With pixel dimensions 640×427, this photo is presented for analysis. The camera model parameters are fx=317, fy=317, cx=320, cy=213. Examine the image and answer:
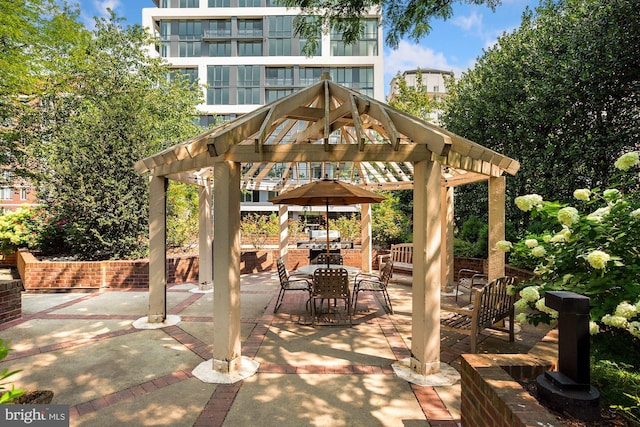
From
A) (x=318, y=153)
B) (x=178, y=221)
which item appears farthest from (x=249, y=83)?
(x=318, y=153)

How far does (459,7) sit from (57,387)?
26.3 feet

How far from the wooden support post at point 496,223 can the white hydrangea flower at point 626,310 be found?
3.05 m

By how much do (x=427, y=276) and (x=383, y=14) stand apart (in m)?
4.97

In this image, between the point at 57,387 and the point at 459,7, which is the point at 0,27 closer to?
the point at 57,387

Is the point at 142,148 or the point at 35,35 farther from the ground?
the point at 35,35

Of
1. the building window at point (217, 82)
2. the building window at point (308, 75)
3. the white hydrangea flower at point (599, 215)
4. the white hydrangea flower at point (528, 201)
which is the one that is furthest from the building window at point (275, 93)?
the white hydrangea flower at point (599, 215)

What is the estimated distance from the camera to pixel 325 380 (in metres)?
3.73

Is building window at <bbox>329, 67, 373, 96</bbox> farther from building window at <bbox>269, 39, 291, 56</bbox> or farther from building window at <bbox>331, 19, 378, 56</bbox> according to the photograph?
building window at <bbox>269, 39, 291, 56</bbox>

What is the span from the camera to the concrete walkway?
121 inches

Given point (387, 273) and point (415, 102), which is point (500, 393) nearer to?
point (387, 273)

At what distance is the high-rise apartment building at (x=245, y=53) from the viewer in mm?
30312

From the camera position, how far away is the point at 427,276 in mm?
3854

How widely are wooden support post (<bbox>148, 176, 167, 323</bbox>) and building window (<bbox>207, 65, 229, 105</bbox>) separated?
29.0m

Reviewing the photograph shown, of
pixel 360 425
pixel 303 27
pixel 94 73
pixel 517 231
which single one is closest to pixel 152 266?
pixel 360 425
